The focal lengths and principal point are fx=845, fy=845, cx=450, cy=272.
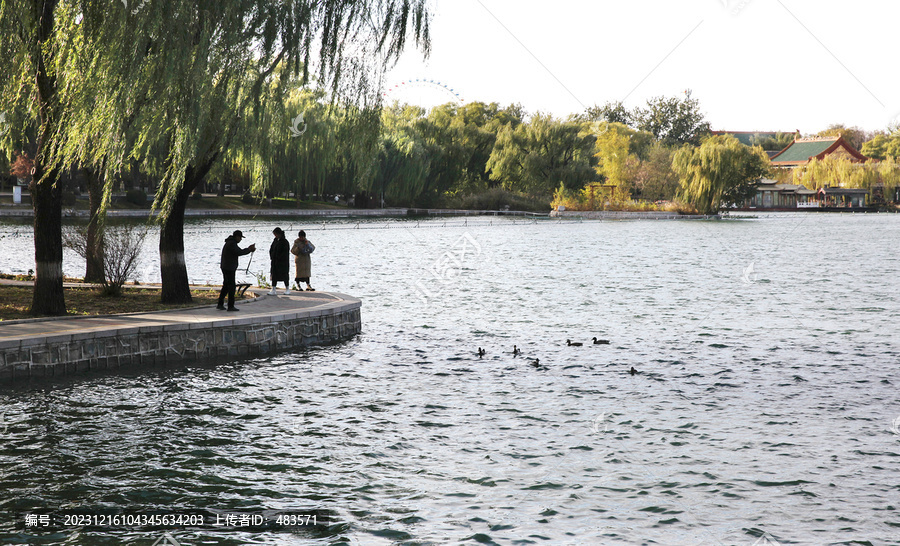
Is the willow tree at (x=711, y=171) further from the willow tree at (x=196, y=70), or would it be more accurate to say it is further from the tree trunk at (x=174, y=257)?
the tree trunk at (x=174, y=257)

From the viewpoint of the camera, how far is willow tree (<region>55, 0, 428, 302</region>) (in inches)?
472

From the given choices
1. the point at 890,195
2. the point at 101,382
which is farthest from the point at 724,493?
the point at 890,195

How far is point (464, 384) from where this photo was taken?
12.8 metres

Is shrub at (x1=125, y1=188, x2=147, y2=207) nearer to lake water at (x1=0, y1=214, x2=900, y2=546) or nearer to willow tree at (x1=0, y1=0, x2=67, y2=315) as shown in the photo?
lake water at (x1=0, y1=214, x2=900, y2=546)

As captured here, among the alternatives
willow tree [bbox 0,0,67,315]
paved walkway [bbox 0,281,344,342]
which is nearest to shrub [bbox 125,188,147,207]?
paved walkway [bbox 0,281,344,342]

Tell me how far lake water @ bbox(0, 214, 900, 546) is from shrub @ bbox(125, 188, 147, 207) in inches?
1796

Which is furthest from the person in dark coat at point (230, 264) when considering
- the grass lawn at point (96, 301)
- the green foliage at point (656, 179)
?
the green foliage at point (656, 179)

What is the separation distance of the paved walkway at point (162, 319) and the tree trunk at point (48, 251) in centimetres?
46

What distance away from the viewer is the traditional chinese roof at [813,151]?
129625 mm

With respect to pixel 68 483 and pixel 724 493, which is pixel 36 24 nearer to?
pixel 68 483

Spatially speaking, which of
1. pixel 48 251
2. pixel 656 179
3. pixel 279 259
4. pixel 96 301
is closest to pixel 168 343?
pixel 48 251

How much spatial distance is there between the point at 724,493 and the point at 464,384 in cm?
513

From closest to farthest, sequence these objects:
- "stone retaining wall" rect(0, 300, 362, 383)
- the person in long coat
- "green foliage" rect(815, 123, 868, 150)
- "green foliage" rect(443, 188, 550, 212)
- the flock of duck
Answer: "stone retaining wall" rect(0, 300, 362, 383) < the flock of duck < the person in long coat < "green foliage" rect(443, 188, 550, 212) < "green foliage" rect(815, 123, 868, 150)

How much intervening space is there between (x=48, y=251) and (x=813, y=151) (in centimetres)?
13621
